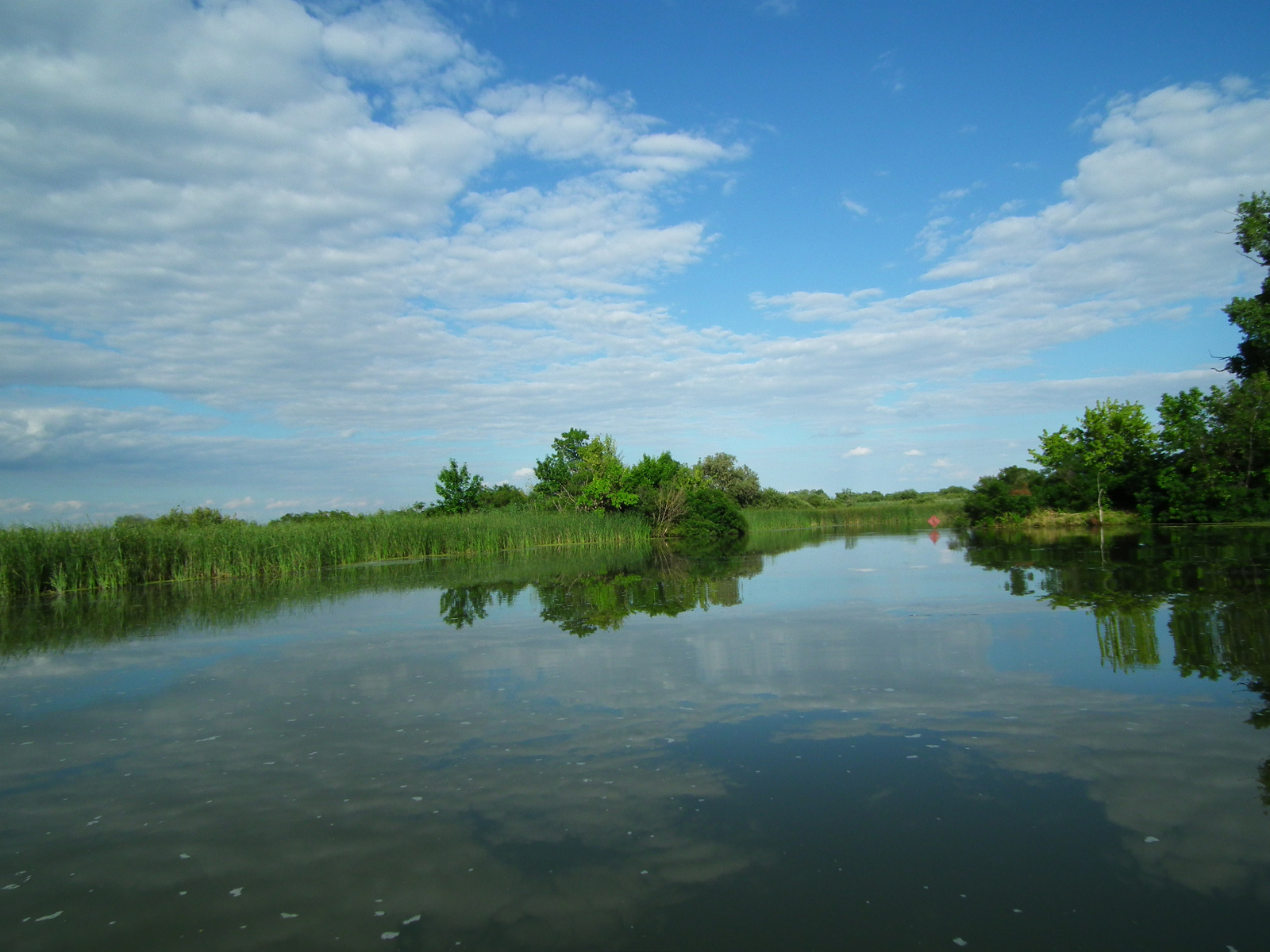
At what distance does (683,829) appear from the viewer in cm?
374

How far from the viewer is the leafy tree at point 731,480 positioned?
6047cm

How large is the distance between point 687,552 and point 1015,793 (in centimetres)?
2397

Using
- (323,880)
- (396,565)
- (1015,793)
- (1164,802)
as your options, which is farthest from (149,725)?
(396,565)

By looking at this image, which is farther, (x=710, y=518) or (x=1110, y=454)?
(x=710, y=518)

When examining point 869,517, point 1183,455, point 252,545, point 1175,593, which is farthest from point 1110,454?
point 252,545

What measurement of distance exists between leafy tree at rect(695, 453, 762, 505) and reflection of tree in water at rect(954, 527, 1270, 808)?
38647mm

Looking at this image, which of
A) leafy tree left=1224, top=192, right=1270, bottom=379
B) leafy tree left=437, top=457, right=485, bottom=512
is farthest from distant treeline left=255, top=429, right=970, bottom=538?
leafy tree left=1224, top=192, right=1270, bottom=379

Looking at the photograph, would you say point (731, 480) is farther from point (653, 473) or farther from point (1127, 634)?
point (1127, 634)

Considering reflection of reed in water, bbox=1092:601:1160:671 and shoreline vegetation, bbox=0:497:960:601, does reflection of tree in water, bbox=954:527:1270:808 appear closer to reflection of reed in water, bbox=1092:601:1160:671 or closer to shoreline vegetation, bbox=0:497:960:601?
reflection of reed in water, bbox=1092:601:1160:671

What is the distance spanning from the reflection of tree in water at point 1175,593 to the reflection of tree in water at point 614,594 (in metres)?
5.08

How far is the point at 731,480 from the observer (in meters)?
60.8

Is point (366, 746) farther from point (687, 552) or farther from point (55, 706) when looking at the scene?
point (687, 552)

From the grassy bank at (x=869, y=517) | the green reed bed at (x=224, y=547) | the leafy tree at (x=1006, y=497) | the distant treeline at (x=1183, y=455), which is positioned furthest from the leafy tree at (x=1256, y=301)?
the green reed bed at (x=224, y=547)

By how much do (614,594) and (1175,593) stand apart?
850 centimetres
